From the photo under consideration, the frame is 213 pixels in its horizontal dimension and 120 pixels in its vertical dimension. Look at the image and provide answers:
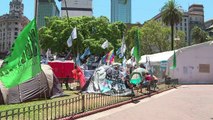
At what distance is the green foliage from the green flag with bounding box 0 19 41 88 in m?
42.1

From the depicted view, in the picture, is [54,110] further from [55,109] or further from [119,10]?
[119,10]

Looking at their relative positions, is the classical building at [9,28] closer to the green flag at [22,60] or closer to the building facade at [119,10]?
the building facade at [119,10]

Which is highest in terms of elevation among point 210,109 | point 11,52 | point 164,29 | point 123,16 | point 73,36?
point 123,16

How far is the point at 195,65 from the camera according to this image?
37.6 metres

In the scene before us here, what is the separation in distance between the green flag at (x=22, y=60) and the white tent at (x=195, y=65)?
29046 mm

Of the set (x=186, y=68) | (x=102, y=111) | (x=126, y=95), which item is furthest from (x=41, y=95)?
(x=186, y=68)

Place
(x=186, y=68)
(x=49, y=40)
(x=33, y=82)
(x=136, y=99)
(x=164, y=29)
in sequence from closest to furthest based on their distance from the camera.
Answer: (x=33, y=82) < (x=136, y=99) < (x=186, y=68) < (x=49, y=40) < (x=164, y=29)

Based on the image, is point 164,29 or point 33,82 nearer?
point 33,82

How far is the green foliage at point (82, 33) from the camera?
5247cm

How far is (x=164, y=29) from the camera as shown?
216 feet

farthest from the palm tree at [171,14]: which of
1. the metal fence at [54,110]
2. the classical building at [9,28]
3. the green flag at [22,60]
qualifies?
the classical building at [9,28]

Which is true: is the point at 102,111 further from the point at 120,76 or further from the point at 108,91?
the point at 120,76

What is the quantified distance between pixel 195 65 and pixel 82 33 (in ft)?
75.7

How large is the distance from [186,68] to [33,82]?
25818 millimetres
